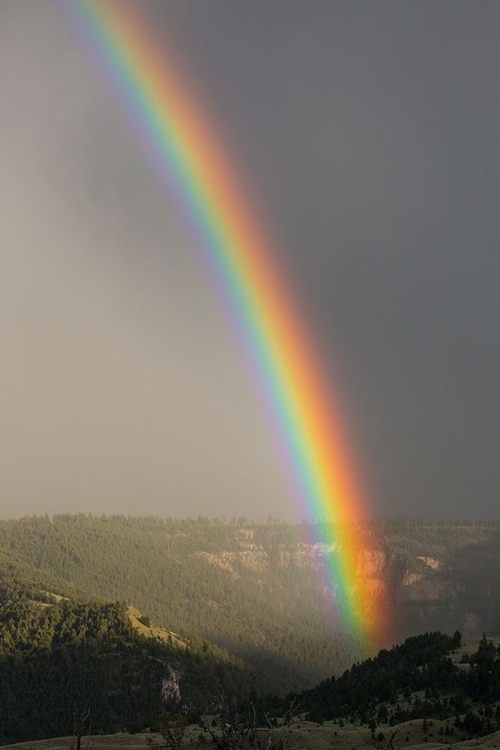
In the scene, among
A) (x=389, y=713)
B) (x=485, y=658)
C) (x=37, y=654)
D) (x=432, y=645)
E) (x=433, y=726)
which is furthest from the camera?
(x=37, y=654)

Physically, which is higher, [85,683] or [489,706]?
[489,706]

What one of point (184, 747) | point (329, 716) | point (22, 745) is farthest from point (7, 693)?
point (184, 747)

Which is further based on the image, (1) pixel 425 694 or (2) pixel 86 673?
(2) pixel 86 673

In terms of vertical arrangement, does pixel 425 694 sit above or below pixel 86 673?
above

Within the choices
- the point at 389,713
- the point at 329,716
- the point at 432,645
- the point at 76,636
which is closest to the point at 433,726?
the point at 389,713

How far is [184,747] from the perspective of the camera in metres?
70.2

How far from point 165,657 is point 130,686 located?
11254mm

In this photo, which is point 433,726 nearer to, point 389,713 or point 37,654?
point 389,713

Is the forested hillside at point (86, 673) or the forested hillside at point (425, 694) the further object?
the forested hillside at point (86, 673)

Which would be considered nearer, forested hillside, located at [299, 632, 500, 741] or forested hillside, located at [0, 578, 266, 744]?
forested hillside, located at [299, 632, 500, 741]

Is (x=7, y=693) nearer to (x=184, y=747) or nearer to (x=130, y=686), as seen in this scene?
(x=130, y=686)

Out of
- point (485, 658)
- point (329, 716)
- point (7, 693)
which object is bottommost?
point (7, 693)

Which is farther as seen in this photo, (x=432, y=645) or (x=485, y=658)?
(x=432, y=645)

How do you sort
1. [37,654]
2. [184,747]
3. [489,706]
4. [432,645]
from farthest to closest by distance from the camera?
[37,654] < [432,645] < [489,706] < [184,747]
